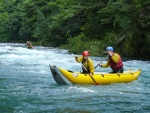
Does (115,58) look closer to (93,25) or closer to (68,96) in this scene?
(68,96)

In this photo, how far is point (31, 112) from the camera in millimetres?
7500

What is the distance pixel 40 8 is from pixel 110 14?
60.7 ft

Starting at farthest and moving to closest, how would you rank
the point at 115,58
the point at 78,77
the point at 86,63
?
the point at 115,58, the point at 86,63, the point at 78,77

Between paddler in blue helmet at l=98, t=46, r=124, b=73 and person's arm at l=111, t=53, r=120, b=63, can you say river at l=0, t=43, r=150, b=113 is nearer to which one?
paddler in blue helmet at l=98, t=46, r=124, b=73

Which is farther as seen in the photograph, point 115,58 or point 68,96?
point 115,58

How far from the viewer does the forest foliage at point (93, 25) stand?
20.3 m

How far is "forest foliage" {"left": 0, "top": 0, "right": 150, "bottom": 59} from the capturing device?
66.6 feet

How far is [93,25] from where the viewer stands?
27.6 meters

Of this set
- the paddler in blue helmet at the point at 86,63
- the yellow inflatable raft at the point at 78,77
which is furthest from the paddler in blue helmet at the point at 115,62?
the paddler in blue helmet at the point at 86,63

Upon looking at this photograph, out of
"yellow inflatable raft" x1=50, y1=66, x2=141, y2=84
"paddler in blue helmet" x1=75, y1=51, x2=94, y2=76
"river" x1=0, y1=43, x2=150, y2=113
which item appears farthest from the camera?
"paddler in blue helmet" x1=75, y1=51, x2=94, y2=76

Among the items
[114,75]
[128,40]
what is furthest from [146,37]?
[114,75]

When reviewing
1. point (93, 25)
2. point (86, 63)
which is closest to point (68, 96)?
point (86, 63)

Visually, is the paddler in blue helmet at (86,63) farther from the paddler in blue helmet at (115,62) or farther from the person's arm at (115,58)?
the person's arm at (115,58)

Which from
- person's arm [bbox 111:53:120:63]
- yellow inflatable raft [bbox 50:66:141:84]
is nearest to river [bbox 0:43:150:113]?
yellow inflatable raft [bbox 50:66:141:84]
